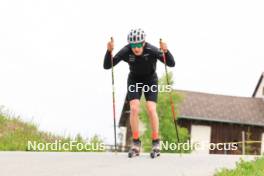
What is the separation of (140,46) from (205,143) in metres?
30.8

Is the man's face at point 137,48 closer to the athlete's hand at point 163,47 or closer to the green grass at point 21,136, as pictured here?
the athlete's hand at point 163,47

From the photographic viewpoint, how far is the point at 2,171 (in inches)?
345

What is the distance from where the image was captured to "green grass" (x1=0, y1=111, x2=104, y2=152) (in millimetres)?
13548

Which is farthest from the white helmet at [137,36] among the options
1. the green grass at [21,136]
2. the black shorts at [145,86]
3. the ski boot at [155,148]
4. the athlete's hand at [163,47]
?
the green grass at [21,136]

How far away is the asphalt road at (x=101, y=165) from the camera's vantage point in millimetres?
8711

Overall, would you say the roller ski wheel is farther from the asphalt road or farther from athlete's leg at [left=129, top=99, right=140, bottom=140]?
athlete's leg at [left=129, top=99, right=140, bottom=140]

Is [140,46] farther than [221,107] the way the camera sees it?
No

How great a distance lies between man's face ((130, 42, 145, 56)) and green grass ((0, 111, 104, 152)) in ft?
15.2

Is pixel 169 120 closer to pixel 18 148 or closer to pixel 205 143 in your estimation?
pixel 205 143

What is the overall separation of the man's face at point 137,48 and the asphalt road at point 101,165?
1895 millimetres

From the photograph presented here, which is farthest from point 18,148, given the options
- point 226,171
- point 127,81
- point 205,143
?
point 205,143

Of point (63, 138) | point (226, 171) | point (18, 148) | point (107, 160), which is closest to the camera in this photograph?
point (226, 171)

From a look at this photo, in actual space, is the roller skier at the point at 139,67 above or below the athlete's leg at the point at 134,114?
above

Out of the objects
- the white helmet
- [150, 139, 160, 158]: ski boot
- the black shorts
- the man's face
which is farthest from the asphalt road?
the white helmet
